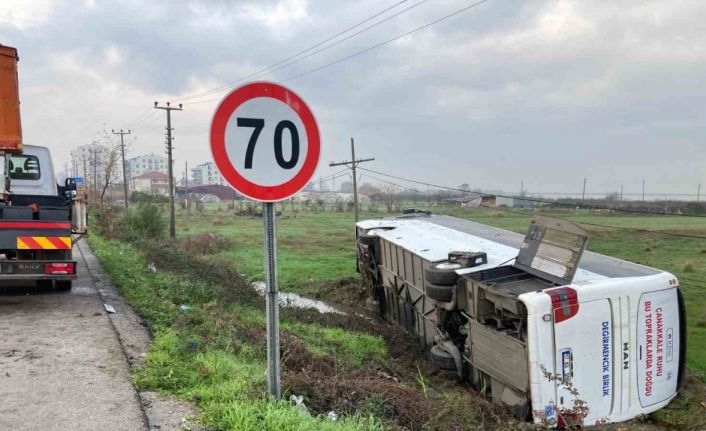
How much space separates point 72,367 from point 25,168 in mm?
5776

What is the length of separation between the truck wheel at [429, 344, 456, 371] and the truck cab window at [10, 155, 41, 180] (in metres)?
7.44

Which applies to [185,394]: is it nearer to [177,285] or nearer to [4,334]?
[4,334]

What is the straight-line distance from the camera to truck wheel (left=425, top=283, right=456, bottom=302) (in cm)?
736

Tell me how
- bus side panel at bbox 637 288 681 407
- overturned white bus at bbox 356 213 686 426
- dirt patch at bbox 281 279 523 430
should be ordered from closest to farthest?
1. dirt patch at bbox 281 279 523 430
2. overturned white bus at bbox 356 213 686 426
3. bus side panel at bbox 637 288 681 407

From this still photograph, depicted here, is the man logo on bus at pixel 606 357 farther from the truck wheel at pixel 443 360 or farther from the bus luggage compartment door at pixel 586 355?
the truck wheel at pixel 443 360

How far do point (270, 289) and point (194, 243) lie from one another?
24620mm

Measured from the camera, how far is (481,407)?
5746 mm

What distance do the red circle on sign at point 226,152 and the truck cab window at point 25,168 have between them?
24.5ft

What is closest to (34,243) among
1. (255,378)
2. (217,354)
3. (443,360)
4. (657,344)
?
(217,354)

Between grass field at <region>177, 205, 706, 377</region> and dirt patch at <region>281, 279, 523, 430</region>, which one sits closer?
dirt patch at <region>281, 279, 523, 430</region>

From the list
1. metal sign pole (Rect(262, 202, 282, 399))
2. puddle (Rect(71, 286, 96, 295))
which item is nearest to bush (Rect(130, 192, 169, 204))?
puddle (Rect(71, 286, 96, 295))

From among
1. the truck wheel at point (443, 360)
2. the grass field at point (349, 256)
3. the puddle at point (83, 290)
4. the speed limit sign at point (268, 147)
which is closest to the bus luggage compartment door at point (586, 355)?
the truck wheel at point (443, 360)

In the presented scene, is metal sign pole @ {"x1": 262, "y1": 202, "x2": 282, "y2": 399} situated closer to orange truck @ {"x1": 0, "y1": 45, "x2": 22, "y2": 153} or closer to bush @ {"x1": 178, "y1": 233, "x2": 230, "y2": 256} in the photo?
orange truck @ {"x1": 0, "y1": 45, "x2": 22, "y2": 153}

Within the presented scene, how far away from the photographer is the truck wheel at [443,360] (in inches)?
288
